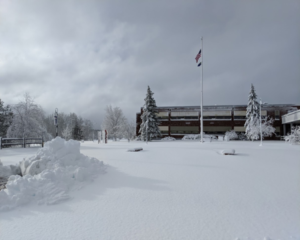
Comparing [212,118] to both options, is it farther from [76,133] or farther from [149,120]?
[76,133]

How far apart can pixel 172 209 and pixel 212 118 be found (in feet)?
160

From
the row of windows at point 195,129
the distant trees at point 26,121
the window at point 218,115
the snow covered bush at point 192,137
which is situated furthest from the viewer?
the window at point 218,115

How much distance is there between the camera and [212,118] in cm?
5106

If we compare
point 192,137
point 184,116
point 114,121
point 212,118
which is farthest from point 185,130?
point 114,121

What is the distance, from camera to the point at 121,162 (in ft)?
33.0

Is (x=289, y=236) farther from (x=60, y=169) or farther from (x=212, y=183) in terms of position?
(x=60, y=169)

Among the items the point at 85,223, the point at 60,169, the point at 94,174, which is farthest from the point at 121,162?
the point at 85,223

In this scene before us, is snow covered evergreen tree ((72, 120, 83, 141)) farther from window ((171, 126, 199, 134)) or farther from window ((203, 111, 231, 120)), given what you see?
window ((203, 111, 231, 120))

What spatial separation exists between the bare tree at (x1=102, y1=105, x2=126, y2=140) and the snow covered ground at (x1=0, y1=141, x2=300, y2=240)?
4854 cm

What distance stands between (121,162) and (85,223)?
220 inches

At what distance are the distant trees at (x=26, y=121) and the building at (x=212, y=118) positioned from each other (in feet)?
91.8

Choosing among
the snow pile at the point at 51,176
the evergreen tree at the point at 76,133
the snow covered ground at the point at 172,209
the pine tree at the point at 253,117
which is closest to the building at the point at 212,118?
the pine tree at the point at 253,117

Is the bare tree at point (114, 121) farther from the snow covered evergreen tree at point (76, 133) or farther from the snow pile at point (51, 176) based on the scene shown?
the snow pile at point (51, 176)

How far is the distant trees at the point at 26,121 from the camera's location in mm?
28388
